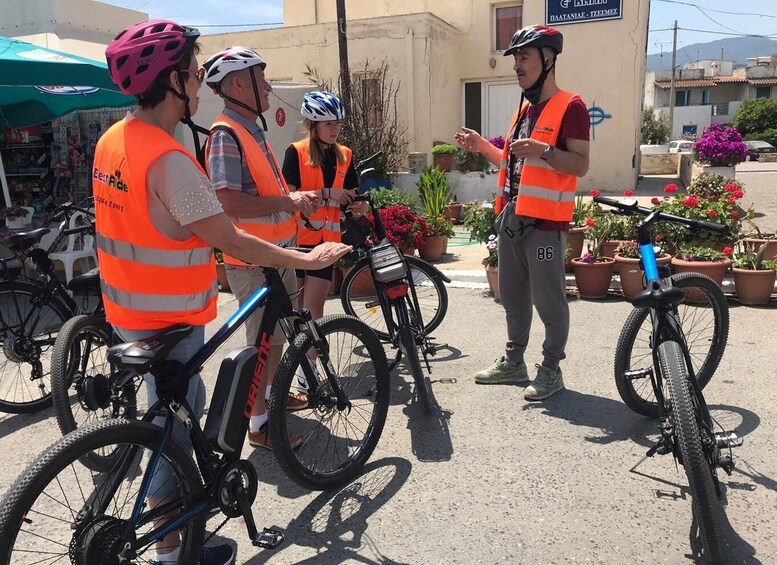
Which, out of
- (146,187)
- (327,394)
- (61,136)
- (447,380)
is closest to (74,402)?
(327,394)

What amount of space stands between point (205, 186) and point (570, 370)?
123 inches

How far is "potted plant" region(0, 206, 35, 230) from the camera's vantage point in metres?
7.07

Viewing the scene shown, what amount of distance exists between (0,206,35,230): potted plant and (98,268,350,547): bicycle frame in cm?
577

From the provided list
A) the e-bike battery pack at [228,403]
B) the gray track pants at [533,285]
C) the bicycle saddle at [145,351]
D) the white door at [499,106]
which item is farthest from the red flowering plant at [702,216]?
the white door at [499,106]

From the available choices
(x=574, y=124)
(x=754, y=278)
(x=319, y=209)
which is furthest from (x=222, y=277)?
(x=754, y=278)

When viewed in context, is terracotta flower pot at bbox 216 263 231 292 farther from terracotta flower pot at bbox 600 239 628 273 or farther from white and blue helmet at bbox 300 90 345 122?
terracotta flower pot at bbox 600 239 628 273

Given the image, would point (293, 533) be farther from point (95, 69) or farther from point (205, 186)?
point (95, 69)

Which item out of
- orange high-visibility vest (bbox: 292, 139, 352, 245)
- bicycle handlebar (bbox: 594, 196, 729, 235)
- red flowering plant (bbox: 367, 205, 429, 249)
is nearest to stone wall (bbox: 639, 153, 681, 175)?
red flowering plant (bbox: 367, 205, 429, 249)

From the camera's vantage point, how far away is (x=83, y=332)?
3.50m

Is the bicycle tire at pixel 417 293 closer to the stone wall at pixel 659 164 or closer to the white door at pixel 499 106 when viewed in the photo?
the white door at pixel 499 106

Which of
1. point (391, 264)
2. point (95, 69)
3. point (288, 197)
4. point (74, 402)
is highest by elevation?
point (95, 69)

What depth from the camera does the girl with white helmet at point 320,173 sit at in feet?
12.5

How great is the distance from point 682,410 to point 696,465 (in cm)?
20

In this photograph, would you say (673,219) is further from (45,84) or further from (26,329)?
(45,84)
